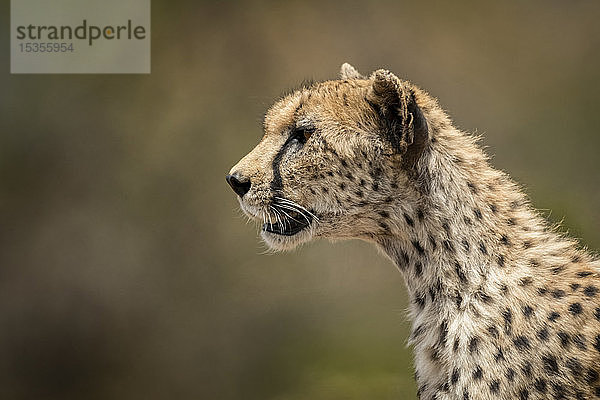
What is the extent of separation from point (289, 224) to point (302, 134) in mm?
265

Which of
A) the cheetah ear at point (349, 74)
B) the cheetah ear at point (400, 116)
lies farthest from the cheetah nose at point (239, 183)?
the cheetah ear at point (349, 74)

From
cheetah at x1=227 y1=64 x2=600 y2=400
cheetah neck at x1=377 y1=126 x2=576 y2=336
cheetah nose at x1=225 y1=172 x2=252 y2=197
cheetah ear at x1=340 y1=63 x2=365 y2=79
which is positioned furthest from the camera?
cheetah ear at x1=340 y1=63 x2=365 y2=79

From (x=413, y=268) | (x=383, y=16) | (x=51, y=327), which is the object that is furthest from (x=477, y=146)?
(x=51, y=327)

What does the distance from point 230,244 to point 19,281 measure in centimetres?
126

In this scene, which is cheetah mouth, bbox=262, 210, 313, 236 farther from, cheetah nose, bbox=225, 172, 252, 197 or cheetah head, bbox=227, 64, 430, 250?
cheetah nose, bbox=225, 172, 252, 197

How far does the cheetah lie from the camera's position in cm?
225

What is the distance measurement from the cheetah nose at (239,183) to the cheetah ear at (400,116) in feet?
1.35

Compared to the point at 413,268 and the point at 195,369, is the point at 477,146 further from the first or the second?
the point at 195,369

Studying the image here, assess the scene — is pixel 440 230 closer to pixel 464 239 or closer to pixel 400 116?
pixel 464 239

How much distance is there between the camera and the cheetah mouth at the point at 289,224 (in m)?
2.52

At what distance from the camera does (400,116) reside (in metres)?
2.37

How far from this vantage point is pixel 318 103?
2.54 metres

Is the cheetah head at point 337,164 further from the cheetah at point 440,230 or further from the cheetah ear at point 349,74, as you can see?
the cheetah ear at point 349,74

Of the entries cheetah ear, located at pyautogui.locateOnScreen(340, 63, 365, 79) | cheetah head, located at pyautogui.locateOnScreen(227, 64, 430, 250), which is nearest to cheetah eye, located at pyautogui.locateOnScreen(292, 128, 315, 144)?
cheetah head, located at pyautogui.locateOnScreen(227, 64, 430, 250)
